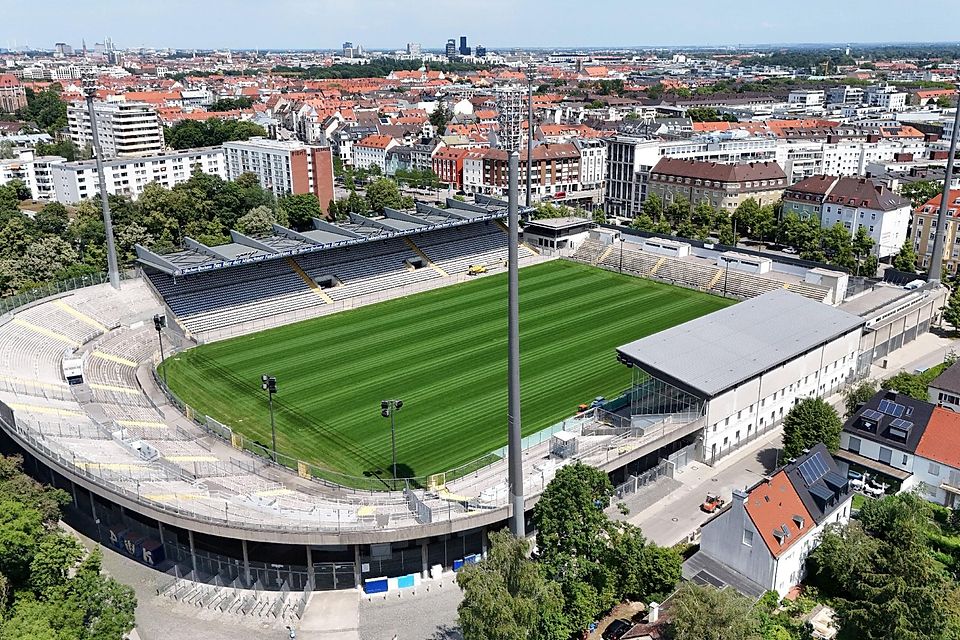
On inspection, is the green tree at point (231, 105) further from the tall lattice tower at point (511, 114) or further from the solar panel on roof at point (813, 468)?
the solar panel on roof at point (813, 468)

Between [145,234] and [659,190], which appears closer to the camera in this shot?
[145,234]

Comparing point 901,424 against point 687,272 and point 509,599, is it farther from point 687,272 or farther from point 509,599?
point 687,272

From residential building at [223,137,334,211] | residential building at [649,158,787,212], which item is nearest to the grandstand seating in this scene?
residential building at [649,158,787,212]

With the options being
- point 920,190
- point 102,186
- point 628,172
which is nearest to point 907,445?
point 102,186

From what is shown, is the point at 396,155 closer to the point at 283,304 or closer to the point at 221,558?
the point at 283,304

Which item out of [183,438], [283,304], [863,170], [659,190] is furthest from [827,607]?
[863,170]

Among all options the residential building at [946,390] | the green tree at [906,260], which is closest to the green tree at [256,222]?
the residential building at [946,390]
